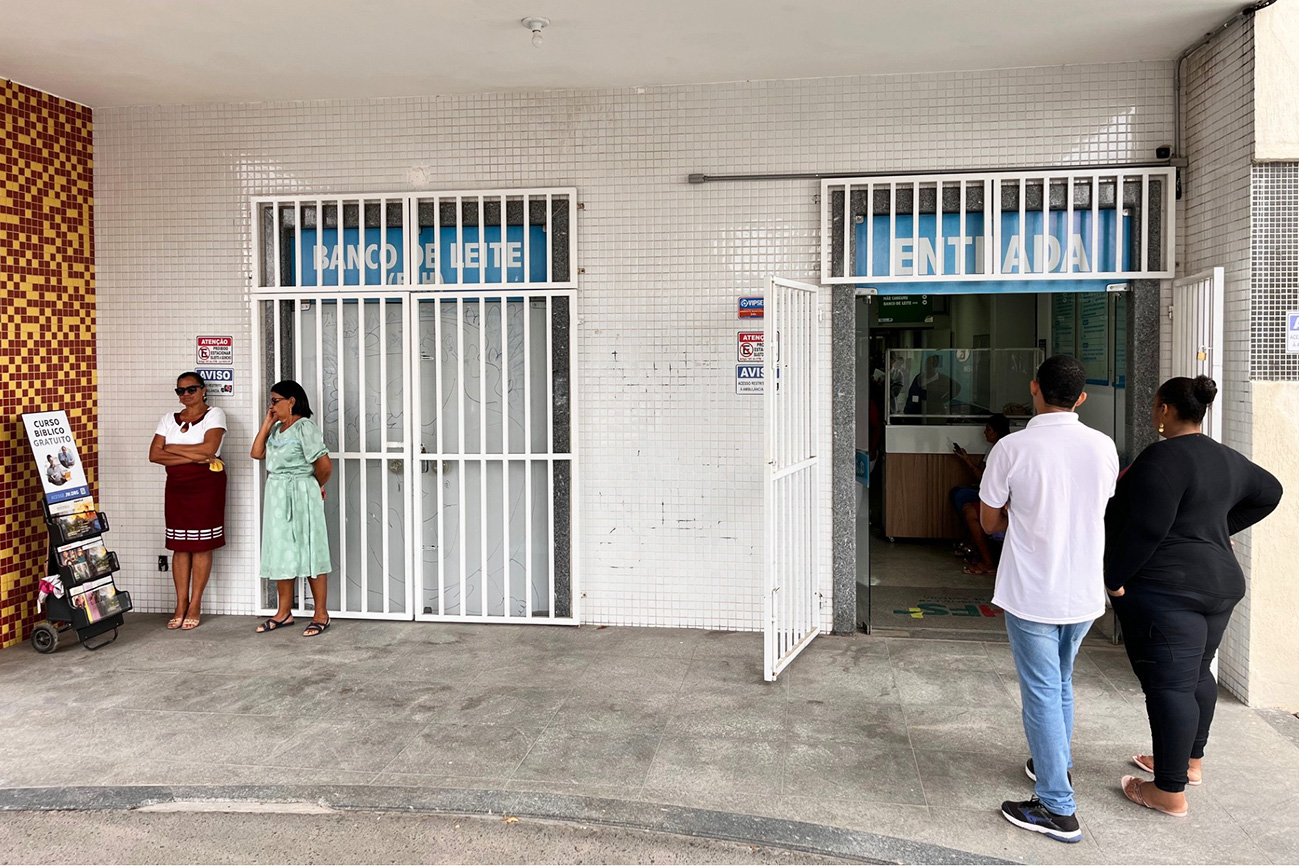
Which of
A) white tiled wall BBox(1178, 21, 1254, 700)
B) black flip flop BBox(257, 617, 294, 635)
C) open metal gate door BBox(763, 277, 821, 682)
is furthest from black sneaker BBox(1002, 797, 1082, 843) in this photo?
black flip flop BBox(257, 617, 294, 635)

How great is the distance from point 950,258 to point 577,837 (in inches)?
144

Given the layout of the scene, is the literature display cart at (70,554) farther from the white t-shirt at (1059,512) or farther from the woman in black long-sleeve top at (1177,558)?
the woman in black long-sleeve top at (1177,558)

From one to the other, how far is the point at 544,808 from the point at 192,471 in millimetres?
3365

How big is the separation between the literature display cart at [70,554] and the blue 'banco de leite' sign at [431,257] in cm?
164

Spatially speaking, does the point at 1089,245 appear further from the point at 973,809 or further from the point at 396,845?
the point at 396,845

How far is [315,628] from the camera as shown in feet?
18.1

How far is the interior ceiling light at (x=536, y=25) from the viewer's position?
4.39 metres

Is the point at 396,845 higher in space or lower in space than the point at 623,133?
lower

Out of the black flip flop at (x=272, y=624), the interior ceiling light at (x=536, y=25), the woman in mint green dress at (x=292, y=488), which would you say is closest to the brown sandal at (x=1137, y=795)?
the interior ceiling light at (x=536, y=25)

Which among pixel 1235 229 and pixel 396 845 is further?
pixel 1235 229

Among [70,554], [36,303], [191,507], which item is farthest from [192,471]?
[36,303]

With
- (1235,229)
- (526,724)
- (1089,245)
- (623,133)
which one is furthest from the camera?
(623,133)

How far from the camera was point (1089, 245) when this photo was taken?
16.8ft

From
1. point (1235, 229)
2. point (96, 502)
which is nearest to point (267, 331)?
point (96, 502)
